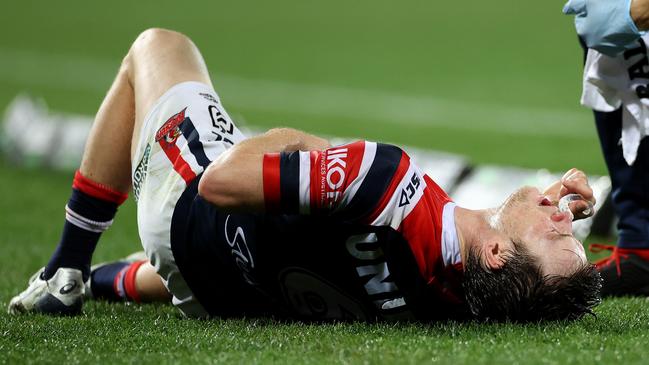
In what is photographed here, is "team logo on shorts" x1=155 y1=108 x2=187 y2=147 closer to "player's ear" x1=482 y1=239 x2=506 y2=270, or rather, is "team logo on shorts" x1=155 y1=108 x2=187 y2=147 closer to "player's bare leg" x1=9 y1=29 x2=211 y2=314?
"player's bare leg" x1=9 y1=29 x2=211 y2=314

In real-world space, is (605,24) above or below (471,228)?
above

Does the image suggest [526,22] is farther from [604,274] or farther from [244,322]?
[244,322]

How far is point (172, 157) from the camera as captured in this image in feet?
11.4

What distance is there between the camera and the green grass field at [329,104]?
2945 mm

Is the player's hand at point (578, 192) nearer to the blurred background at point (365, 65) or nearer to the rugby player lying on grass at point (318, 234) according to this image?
the rugby player lying on grass at point (318, 234)

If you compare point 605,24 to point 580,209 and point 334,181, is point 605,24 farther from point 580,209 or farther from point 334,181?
point 334,181

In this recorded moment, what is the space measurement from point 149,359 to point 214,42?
34.4 ft

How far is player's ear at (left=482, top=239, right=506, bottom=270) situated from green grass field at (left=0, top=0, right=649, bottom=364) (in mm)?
189

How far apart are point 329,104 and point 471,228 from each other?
706 cm

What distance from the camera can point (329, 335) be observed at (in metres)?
3.07

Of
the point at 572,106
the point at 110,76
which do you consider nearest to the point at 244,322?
the point at 572,106

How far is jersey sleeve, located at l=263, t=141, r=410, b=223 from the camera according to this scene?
2.93m

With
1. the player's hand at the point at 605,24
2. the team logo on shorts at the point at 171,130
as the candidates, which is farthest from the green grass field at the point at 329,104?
the player's hand at the point at 605,24

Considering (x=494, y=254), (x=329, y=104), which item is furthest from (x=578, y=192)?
(x=329, y=104)
